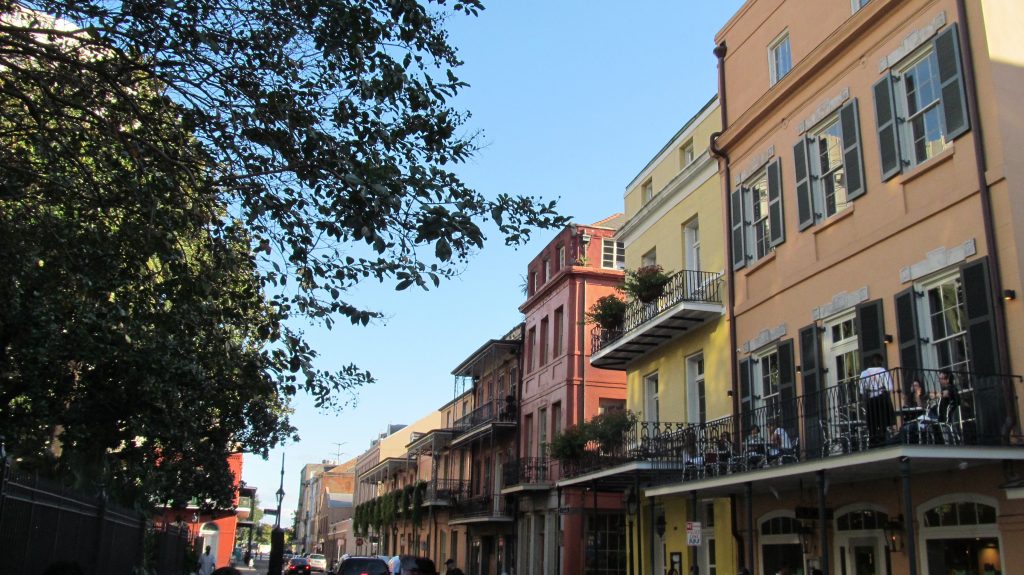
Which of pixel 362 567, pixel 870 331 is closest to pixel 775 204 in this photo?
pixel 870 331

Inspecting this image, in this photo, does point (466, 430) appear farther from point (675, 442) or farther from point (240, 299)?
point (240, 299)

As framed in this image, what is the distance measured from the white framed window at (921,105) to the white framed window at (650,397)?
32.4ft

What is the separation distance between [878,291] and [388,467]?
151 ft

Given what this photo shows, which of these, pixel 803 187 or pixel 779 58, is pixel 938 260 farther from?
pixel 779 58

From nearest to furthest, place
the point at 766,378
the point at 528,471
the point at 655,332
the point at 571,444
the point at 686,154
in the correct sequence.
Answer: the point at 766,378
the point at 655,332
the point at 686,154
the point at 571,444
the point at 528,471

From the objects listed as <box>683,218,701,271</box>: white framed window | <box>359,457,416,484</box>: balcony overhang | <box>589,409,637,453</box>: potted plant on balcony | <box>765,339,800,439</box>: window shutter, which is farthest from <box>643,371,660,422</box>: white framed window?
<box>359,457,416,484</box>: balcony overhang

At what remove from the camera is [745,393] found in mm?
17531

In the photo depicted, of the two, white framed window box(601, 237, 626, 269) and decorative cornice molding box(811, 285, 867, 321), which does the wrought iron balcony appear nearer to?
decorative cornice molding box(811, 285, 867, 321)

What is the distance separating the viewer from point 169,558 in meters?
20.0

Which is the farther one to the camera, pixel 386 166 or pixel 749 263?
pixel 749 263

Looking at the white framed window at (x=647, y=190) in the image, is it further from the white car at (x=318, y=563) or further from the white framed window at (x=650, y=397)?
the white car at (x=318, y=563)

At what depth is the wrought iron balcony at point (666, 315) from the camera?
1891 cm

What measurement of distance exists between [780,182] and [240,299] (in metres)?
10.4

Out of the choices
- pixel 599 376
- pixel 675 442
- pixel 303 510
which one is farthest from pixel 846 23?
pixel 303 510
